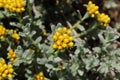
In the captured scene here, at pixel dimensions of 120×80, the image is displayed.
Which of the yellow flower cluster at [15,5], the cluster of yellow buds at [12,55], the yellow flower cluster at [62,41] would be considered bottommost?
the yellow flower cluster at [62,41]

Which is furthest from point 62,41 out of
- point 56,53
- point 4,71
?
point 4,71

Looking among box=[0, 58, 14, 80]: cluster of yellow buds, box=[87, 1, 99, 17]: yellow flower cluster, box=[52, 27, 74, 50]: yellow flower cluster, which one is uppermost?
box=[87, 1, 99, 17]: yellow flower cluster

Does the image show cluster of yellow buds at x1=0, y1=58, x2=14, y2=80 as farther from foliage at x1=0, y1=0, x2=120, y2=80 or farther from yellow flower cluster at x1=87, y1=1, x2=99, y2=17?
yellow flower cluster at x1=87, y1=1, x2=99, y2=17

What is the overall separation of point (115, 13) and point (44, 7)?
3.33 feet

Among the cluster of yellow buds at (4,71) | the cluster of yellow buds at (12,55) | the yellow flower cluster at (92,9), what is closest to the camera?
the cluster of yellow buds at (4,71)

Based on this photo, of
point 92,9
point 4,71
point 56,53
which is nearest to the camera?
point 4,71

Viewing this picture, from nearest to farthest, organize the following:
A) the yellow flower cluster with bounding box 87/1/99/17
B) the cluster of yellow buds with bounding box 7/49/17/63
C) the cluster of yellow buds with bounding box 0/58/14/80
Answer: the cluster of yellow buds with bounding box 0/58/14/80 → the cluster of yellow buds with bounding box 7/49/17/63 → the yellow flower cluster with bounding box 87/1/99/17

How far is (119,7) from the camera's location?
13.9 ft

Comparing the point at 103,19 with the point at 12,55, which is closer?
the point at 12,55

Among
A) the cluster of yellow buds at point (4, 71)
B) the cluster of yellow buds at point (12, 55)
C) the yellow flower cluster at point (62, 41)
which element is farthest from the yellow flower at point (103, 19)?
the cluster of yellow buds at point (4, 71)

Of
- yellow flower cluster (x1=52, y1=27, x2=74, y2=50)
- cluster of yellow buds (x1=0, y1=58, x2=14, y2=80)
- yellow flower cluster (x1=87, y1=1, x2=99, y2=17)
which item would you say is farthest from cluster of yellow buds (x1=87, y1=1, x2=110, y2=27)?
cluster of yellow buds (x1=0, y1=58, x2=14, y2=80)

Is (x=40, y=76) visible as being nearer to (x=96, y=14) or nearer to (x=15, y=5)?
(x=15, y=5)

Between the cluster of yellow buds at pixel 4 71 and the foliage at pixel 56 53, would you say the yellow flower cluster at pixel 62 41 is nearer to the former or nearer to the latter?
the foliage at pixel 56 53

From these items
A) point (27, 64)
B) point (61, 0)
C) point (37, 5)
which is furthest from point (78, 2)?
point (27, 64)
